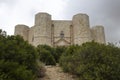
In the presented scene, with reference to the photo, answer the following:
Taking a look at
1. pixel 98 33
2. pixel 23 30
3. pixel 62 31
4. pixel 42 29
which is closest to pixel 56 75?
pixel 42 29

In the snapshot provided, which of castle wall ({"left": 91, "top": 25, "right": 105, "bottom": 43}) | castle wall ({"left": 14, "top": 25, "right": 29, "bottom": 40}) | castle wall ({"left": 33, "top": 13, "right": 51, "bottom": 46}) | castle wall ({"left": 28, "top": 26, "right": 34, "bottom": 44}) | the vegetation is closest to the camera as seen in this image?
the vegetation

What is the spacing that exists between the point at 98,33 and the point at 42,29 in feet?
28.0

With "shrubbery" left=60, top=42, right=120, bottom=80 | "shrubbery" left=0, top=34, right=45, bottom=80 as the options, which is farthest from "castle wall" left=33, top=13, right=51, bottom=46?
"shrubbery" left=0, top=34, right=45, bottom=80

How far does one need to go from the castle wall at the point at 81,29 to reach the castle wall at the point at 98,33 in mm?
1666

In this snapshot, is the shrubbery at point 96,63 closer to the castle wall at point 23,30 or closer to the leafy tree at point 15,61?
the leafy tree at point 15,61

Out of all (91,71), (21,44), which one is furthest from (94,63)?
(21,44)

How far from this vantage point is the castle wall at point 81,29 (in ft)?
118

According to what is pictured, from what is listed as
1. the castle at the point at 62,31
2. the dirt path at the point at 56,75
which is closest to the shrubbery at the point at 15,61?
the dirt path at the point at 56,75

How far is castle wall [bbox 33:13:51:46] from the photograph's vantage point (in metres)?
35.6

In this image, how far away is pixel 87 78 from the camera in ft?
34.3

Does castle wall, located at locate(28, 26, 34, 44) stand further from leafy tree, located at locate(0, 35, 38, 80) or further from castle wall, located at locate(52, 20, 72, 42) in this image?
leafy tree, located at locate(0, 35, 38, 80)

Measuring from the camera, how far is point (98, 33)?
37.8 metres

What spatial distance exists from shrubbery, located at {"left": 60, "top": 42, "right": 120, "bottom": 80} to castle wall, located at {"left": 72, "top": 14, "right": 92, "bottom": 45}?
2343cm

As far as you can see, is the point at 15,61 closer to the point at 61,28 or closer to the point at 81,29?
the point at 81,29
